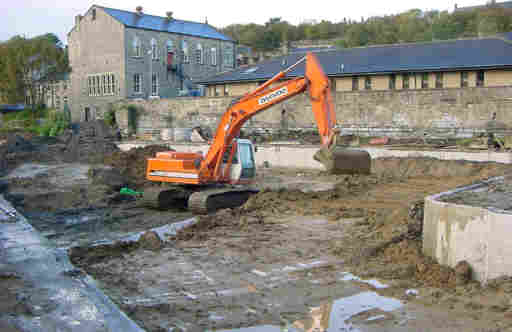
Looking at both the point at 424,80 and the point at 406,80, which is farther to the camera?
the point at 406,80

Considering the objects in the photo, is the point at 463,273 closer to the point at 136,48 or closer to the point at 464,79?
the point at 464,79

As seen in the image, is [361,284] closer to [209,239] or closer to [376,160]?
[209,239]

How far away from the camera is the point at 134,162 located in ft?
70.7

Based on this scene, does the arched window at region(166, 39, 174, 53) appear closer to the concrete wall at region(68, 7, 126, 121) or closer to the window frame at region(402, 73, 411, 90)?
the concrete wall at region(68, 7, 126, 121)

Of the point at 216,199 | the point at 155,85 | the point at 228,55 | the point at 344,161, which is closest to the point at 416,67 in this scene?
the point at 344,161

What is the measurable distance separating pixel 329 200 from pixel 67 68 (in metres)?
38.8

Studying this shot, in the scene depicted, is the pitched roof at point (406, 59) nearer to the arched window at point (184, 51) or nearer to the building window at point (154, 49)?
the building window at point (154, 49)

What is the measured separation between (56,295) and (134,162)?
53.5ft

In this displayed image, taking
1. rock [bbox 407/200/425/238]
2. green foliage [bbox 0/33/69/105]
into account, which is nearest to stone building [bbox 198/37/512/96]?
rock [bbox 407/200/425/238]

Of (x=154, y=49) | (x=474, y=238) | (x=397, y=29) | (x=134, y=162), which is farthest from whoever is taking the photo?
(x=397, y=29)

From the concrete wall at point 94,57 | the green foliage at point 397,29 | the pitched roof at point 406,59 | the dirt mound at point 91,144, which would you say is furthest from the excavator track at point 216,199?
the green foliage at point 397,29

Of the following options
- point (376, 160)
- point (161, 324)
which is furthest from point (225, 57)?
point (161, 324)

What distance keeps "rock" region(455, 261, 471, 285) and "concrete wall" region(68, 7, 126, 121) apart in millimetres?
37768

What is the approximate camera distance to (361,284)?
22.4ft
